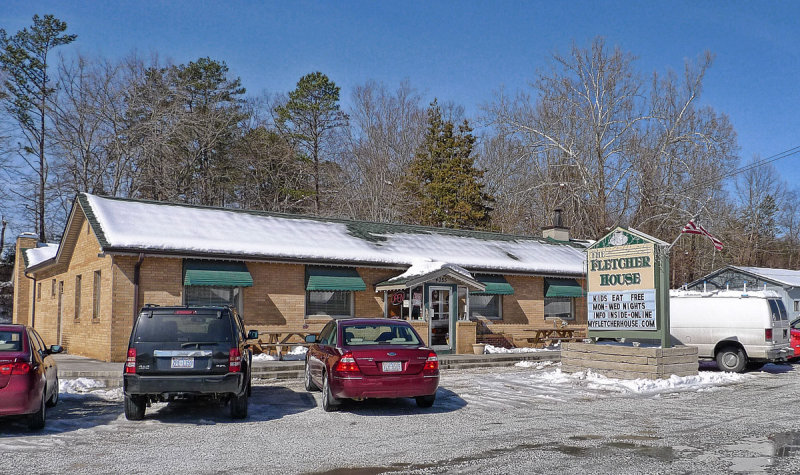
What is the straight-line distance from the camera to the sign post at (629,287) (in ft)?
52.6

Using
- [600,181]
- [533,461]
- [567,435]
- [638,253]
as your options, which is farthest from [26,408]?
[600,181]

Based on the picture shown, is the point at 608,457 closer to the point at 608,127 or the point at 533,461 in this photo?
the point at 533,461

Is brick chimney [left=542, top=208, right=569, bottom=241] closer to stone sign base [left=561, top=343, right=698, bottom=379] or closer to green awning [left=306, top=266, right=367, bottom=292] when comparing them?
green awning [left=306, top=266, right=367, bottom=292]

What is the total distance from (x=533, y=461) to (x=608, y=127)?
1380 inches

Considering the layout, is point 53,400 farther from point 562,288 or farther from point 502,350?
point 562,288

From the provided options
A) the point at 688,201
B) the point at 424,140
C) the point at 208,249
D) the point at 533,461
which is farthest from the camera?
the point at 424,140

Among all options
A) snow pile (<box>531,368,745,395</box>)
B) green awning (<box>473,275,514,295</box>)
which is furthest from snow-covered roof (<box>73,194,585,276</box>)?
snow pile (<box>531,368,745,395</box>)

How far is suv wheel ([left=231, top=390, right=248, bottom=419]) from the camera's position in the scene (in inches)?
423

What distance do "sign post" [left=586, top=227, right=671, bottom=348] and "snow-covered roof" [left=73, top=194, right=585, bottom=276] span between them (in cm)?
708

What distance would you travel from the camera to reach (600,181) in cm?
4016

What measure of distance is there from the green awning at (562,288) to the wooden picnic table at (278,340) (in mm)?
9696

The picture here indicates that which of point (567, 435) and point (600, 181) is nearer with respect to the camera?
point (567, 435)

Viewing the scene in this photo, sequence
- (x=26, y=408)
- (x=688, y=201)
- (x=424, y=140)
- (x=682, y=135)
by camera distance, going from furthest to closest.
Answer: (x=424, y=140), (x=688, y=201), (x=682, y=135), (x=26, y=408)

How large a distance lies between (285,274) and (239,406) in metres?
10.5
